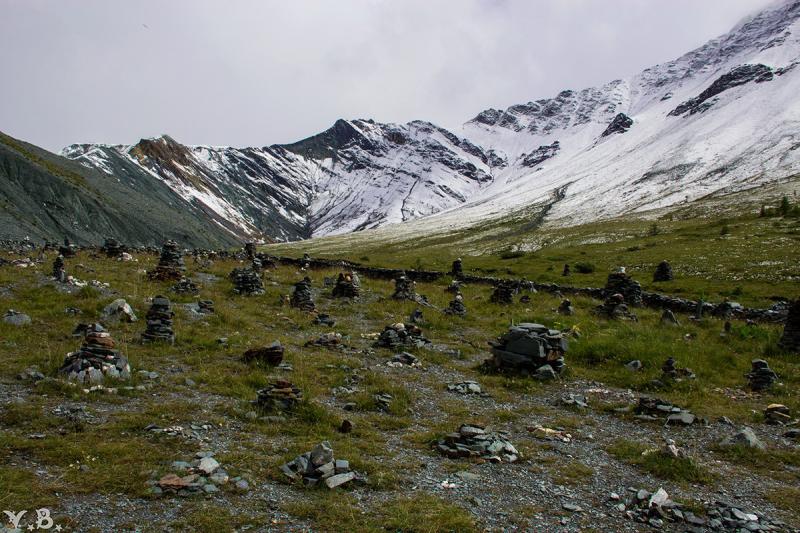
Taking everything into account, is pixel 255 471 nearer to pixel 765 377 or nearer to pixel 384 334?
pixel 384 334

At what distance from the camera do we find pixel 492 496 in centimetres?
928

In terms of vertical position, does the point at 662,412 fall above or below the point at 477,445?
below

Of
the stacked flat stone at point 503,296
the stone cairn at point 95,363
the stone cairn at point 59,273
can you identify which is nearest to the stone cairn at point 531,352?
the stone cairn at point 95,363

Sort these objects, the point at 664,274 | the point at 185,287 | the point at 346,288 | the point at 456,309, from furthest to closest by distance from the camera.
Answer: the point at 664,274 < the point at 346,288 < the point at 456,309 < the point at 185,287

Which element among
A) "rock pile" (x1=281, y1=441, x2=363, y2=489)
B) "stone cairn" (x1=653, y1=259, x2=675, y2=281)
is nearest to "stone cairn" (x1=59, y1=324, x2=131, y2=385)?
"rock pile" (x1=281, y1=441, x2=363, y2=489)

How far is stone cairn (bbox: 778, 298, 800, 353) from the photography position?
2053 cm

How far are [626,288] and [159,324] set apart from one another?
29.6 m

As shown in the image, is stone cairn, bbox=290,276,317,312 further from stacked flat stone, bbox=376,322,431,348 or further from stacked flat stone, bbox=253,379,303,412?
stacked flat stone, bbox=253,379,303,412

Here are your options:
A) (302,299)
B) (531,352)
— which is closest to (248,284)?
(302,299)

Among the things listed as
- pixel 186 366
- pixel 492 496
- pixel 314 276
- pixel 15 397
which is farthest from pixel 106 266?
pixel 492 496

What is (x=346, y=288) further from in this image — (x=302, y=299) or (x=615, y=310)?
(x=615, y=310)

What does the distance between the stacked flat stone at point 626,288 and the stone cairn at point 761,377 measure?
56.1 feet

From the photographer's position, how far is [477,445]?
1126 centimetres

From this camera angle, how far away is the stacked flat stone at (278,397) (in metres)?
12.6
